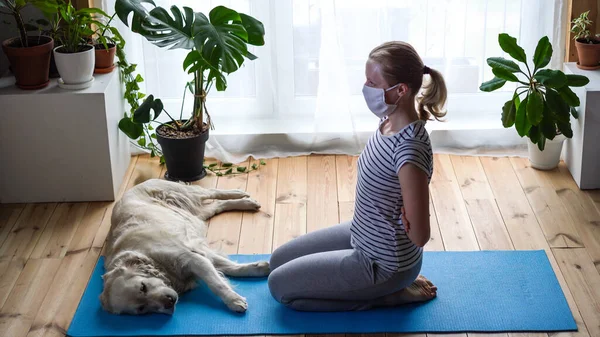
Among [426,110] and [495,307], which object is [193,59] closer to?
[426,110]

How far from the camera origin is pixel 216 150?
161 inches

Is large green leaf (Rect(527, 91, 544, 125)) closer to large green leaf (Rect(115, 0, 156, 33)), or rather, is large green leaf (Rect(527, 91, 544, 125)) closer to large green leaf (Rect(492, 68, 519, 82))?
large green leaf (Rect(492, 68, 519, 82))

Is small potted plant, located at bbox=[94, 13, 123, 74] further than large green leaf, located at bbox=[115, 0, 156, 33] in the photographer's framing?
Yes

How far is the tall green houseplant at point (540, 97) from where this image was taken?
3.43m

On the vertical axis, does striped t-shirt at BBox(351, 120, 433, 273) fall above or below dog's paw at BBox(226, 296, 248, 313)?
above

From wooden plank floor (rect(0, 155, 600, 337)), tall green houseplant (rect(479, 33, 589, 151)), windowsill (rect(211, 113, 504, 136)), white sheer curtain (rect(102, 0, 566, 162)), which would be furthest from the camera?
windowsill (rect(211, 113, 504, 136))

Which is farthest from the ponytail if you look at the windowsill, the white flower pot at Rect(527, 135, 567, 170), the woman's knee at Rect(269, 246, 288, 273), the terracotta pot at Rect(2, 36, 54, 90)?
the terracotta pot at Rect(2, 36, 54, 90)

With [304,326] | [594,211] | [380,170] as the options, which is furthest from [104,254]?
[594,211]

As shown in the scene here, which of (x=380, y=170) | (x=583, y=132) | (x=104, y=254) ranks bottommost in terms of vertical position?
(x=104, y=254)

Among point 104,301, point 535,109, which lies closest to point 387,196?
point 104,301

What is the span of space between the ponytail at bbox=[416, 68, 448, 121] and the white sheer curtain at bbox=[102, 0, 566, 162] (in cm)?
138

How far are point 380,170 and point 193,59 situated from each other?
1.24m

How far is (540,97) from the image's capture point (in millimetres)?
3453

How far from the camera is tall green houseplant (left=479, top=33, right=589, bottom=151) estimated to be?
3.43 metres
